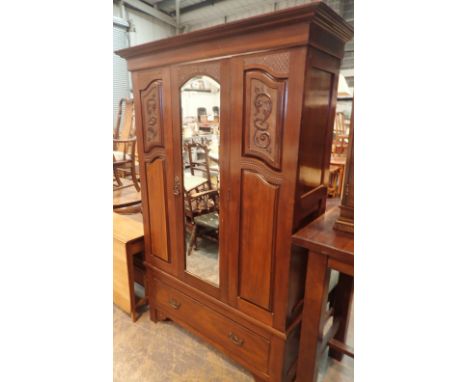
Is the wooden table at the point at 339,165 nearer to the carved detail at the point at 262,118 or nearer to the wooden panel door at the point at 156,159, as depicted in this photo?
the wooden panel door at the point at 156,159

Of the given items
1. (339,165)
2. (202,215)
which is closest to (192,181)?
(202,215)

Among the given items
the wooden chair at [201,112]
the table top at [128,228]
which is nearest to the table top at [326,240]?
the wooden chair at [201,112]

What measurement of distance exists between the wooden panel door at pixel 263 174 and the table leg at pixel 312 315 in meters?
0.11

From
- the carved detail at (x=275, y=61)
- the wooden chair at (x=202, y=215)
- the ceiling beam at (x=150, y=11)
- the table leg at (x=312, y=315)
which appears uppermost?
the ceiling beam at (x=150, y=11)

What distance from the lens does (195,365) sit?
5.28 feet

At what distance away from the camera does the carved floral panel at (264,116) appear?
994 mm

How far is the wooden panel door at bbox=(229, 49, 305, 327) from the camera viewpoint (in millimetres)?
977

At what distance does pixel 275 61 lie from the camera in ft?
3.17

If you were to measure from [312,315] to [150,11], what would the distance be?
5.05 m

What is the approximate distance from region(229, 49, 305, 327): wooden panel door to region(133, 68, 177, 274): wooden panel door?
1.46 feet

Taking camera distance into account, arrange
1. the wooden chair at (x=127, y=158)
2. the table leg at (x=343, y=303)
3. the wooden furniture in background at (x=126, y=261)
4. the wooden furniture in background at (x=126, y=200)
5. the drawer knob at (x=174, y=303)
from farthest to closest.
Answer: the wooden chair at (x=127, y=158)
the wooden furniture in background at (x=126, y=200)
the wooden furniture in background at (x=126, y=261)
the drawer knob at (x=174, y=303)
the table leg at (x=343, y=303)

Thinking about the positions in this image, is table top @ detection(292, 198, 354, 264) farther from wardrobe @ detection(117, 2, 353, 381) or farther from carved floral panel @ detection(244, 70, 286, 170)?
carved floral panel @ detection(244, 70, 286, 170)

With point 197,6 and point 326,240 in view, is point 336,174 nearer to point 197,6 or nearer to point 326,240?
point 326,240
